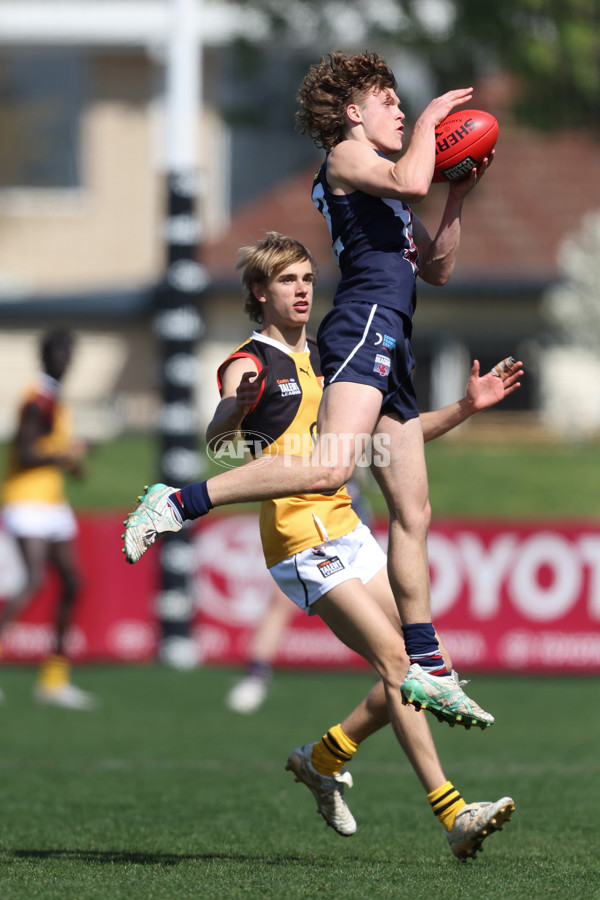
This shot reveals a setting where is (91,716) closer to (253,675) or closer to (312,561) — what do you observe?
(253,675)

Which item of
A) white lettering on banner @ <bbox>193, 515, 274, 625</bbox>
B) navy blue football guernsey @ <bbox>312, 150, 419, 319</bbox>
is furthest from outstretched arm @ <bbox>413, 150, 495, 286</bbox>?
white lettering on banner @ <bbox>193, 515, 274, 625</bbox>

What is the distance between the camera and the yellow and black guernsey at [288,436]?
5.35 meters

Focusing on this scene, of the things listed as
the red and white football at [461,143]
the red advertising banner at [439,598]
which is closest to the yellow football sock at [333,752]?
the red and white football at [461,143]

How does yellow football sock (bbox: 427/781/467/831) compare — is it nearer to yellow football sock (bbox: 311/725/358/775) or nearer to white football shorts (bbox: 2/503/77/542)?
yellow football sock (bbox: 311/725/358/775)

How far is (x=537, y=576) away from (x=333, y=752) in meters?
7.04

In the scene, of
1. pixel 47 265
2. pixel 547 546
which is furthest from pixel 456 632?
pixel 47 265

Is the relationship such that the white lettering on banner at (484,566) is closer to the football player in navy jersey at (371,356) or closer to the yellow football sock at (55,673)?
the yellow football sock at (55,673)

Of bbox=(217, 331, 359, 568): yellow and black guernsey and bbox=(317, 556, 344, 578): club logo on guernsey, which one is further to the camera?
bbox=(217, 331, 359, 568): yellow and black guernsey

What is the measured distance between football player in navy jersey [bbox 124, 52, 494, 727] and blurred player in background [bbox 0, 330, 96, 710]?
5517mm

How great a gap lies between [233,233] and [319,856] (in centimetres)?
2549

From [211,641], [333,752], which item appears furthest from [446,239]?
[211,641]

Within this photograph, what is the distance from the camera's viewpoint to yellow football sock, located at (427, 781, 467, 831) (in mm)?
4910

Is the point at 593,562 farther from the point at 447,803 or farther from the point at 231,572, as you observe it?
the point at 447,803

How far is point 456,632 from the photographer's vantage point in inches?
482
